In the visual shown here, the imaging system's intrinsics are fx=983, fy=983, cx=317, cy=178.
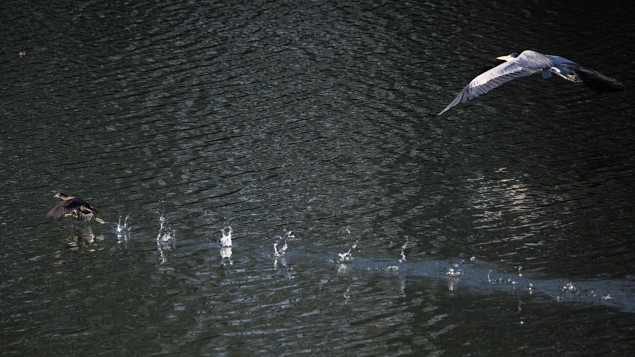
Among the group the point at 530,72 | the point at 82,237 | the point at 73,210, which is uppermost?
the point at 530,72

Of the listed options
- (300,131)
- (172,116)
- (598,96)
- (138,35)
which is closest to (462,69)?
(598,96)

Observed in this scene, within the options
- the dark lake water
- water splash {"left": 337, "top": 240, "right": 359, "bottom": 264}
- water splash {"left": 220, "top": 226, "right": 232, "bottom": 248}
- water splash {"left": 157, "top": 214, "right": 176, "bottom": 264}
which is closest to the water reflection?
the dark lake water

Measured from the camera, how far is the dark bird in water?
55.5 feet

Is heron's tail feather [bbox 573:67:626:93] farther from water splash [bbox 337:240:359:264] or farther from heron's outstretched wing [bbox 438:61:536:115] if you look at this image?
water splash [bbox 337:240:359:264]

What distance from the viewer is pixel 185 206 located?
713 inches

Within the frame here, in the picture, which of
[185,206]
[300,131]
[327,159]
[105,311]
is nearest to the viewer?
[105,311]

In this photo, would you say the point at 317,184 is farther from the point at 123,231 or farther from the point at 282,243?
the point at 123,231

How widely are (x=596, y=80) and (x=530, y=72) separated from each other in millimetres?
1496

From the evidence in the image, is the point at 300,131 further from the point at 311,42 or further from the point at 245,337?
the point at 245,337

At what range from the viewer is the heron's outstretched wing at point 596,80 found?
17.1 meters

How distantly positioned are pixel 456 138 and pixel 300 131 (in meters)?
3.50

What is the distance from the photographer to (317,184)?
62.6 ft

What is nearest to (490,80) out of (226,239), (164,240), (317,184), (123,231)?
(317,184)

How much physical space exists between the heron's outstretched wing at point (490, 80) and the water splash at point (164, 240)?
17.2ft
